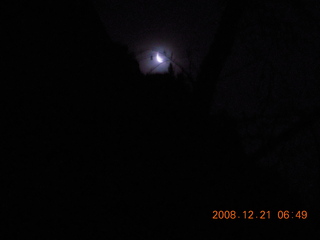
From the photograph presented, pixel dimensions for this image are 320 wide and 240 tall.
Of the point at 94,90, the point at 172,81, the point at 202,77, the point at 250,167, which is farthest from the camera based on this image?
the point at 172,81

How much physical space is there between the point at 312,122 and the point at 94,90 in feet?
9.53

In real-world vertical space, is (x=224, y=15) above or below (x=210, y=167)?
above

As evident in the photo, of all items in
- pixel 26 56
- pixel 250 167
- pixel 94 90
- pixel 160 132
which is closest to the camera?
pixel 26 56

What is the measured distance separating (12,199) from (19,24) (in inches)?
67.9

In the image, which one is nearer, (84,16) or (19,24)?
(19,24)

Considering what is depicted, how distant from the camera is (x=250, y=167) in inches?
147

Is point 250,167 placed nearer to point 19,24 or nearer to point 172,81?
point 172,81

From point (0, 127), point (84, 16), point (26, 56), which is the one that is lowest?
point (0, 127)

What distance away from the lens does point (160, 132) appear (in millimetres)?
3064

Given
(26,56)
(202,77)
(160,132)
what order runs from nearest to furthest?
(26,56), (202,77), (160,132)

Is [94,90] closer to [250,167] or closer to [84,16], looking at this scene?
[84,16]

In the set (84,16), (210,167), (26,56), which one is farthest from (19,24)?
(210,167)

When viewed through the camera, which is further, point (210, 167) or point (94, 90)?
point (210, 167)

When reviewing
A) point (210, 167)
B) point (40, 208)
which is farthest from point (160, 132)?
point (40, 208)
